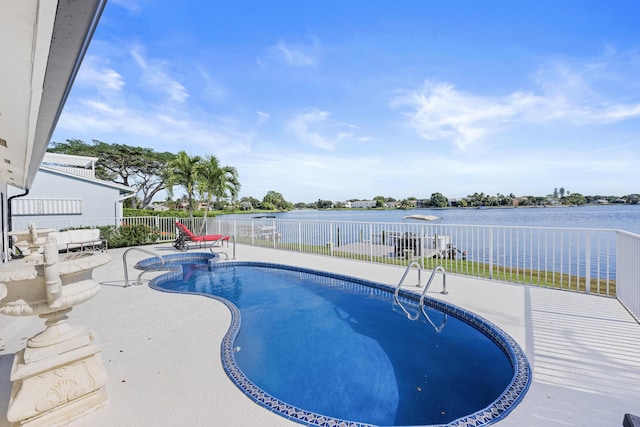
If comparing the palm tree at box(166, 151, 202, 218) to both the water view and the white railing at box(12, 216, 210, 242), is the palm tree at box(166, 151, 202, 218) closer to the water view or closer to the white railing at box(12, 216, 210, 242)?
the white railing at box(12, 216, 210, 242)

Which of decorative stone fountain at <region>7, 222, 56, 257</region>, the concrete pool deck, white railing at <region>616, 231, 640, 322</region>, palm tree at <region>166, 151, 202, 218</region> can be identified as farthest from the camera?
palm tree at <region>166, 151, 202, 218</region>

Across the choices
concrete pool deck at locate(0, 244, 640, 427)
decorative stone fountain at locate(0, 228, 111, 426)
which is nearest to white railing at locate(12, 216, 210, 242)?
concrete pool deck at locate(0, 244, 640, 427)

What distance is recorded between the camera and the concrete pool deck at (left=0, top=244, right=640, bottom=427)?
197cm

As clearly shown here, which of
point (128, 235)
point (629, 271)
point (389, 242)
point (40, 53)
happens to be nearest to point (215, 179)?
point (128, 235)

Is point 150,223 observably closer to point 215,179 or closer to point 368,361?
point 215,179

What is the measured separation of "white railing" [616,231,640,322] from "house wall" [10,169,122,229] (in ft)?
49.0

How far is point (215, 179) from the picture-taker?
13.1 m

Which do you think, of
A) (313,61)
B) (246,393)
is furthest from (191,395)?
(313,61)

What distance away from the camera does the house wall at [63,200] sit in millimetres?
10938

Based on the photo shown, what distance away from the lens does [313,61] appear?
1056 centimetres

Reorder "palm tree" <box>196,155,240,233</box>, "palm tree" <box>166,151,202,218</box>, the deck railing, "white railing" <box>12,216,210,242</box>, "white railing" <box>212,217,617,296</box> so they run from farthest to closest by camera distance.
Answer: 1. "palm tree" <box>166,151,202,218</box>
2. "palm tree" <box>196,155,240,233</box>
3. "white railing" <box>12,216,210,242</box>
4. "white railing" <box>212,217,617,296</box>
5. the deck railing

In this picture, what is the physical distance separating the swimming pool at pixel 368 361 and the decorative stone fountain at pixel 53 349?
104 centimetres

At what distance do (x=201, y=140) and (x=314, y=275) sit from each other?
12.4 m

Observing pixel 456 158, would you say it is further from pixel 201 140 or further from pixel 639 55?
pixel 201 140
